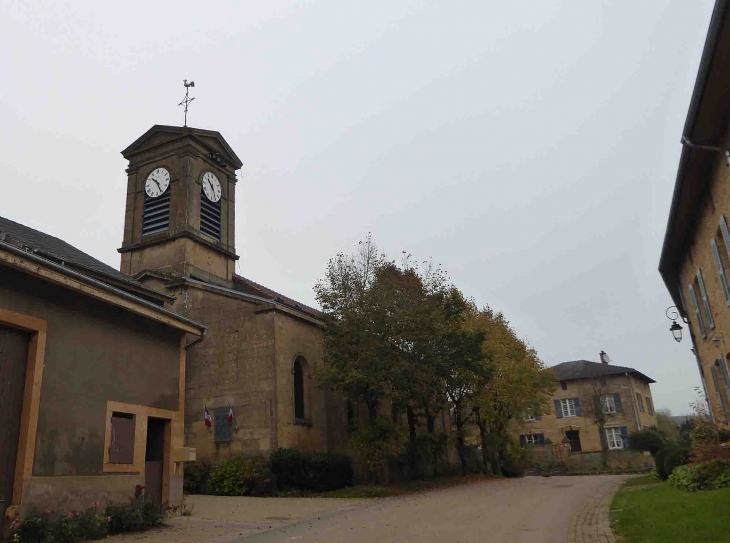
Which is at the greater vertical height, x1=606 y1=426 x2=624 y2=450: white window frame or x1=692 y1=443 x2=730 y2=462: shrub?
x1=606 y1=426 x2=624 y2=450: white window frame

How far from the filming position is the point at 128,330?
39.5 feet

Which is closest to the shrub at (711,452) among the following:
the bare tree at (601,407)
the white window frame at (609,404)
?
the bare tree at (601,407)

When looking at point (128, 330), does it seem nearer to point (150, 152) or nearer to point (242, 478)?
point (242, 478)

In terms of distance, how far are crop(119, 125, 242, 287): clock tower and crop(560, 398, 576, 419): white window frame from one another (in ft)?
114

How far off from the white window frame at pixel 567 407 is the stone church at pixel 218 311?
31931 millimetres

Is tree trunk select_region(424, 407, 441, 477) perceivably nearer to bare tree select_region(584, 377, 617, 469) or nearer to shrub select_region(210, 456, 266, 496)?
shrub select_region(210, 456, 266, 496)

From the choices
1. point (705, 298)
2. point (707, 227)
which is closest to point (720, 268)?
point (707, 227)

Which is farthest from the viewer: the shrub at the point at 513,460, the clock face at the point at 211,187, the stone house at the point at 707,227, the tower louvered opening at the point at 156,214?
the shrub at the point at 513,460

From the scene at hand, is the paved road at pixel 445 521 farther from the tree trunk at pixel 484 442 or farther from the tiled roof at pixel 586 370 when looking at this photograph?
the tiled roof at pixel 586 370

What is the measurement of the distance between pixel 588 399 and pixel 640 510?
1573 inches

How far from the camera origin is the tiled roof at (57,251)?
44.2ft

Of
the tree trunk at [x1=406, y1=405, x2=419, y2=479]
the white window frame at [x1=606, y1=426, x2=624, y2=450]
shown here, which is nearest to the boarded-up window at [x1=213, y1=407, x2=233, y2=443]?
the tree trunk at [x1=406, y1=405, x2=419, y2=479]

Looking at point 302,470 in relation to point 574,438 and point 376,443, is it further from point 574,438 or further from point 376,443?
point 574,438

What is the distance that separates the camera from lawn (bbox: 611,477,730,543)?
778cm
